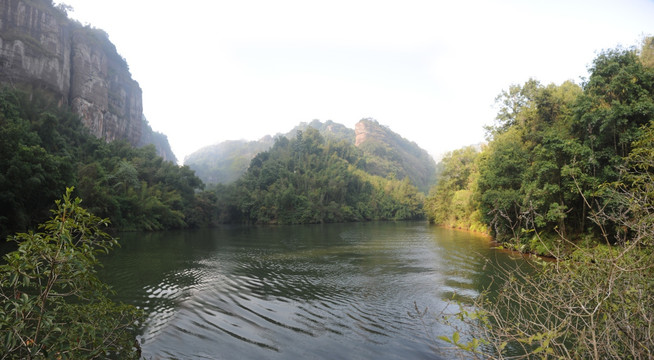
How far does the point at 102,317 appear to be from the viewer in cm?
413

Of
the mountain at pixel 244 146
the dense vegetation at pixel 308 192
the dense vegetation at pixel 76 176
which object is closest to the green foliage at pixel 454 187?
the dense vegetation at pixel 308 192

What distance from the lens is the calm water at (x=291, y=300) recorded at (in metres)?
6.39

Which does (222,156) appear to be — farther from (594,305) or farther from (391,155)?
(594,305)

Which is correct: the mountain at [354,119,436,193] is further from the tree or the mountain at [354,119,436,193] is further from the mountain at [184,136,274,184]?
the tree

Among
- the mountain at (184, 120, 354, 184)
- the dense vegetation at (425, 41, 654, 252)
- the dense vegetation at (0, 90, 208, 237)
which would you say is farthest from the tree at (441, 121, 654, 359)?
the mountain at (184, 120, 354, 184)

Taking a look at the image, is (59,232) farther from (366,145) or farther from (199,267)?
(366,145)

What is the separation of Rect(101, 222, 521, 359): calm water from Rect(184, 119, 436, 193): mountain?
7536 cm

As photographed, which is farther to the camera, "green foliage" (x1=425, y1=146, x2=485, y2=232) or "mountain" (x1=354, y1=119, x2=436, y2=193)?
"mountain" (x1=354, y1=119, x2=436, y2=193)

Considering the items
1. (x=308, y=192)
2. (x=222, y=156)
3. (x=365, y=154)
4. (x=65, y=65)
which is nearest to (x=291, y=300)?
(x=308, y=192)

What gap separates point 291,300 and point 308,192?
52426mm

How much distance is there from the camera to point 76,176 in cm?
2480

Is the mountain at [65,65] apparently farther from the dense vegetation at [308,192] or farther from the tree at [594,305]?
the tree at [594,305]

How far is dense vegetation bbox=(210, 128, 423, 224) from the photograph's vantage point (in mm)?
57009

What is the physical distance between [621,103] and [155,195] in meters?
42.1
